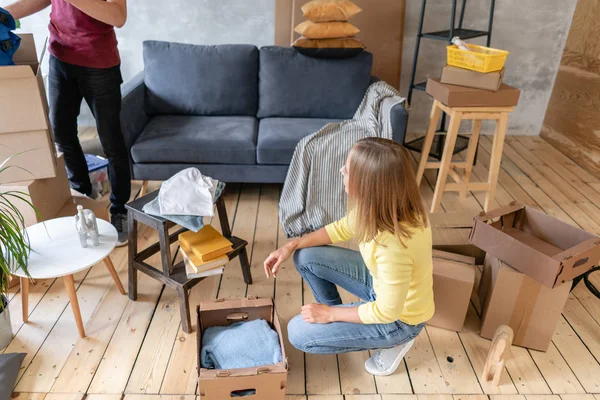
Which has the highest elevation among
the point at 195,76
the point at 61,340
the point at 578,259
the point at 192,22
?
the point at 192,22

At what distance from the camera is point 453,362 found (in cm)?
178

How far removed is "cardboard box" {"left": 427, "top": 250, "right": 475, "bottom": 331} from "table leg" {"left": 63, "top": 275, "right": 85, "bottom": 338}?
137cm

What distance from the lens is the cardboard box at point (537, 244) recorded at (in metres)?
1.62

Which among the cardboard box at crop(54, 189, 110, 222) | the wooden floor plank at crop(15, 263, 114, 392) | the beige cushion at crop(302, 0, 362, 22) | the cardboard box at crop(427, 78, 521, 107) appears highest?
the beige cushion at crop(302, 0, 362, 22)

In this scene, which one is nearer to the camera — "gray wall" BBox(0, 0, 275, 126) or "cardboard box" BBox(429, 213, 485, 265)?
"cardboard box" BBox(429, 213, 485, 265)

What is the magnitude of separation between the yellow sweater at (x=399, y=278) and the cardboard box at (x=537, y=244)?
17.0 inches

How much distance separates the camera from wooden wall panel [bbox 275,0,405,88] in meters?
3.38

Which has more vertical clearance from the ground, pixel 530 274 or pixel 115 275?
pixel 530 274

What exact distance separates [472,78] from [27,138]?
7.14 feet

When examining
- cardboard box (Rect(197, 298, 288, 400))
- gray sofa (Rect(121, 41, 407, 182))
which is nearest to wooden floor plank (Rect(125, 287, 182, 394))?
cardboard box (Rect(197, 298, 288, 400))

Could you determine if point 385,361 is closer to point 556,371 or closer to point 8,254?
point 556,371

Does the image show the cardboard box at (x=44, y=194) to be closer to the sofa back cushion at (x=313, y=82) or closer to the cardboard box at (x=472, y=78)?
the sofa back cushion at (x=313, y=82)

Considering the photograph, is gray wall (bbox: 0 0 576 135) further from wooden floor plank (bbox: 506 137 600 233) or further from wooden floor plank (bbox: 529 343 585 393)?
wooden floor plank (bbox: 529 343 585 393)

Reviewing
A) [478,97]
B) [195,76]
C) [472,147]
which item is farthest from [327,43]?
[472,147]
